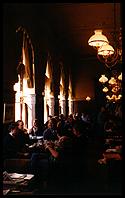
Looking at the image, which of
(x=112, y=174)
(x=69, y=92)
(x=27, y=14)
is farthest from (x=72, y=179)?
(x=69, y=92)

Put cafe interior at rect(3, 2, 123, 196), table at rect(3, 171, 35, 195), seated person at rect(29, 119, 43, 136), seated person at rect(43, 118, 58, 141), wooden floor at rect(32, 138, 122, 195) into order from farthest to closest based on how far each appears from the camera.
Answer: seated person at rect(29, 119, 43, 136)
seated person at rect(43, 118, 58, 141)
cafe interior at rect(3, 2, 123, 196)
wooden floor at rect(32, 138, 122, 195)
table at rect(3, 171, 35, 195)

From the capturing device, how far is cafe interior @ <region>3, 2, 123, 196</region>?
5463mm

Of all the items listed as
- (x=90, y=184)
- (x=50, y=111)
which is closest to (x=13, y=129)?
(x=90, y=184)

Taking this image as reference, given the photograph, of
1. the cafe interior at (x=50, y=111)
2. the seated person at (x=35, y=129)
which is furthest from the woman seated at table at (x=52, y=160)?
the seated person at (x=35, y=129)

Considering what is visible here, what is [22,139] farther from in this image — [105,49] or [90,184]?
[105,49]

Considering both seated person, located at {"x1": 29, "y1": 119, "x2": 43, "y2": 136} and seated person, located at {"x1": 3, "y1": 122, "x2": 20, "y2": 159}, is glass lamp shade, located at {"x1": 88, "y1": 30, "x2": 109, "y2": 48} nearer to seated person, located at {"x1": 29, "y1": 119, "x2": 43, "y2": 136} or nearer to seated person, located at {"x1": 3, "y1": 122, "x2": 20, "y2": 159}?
seated person, located at {"x1": 3, "y1": 122, "x2": 20, "y2": 159}

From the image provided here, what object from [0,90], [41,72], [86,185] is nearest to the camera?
[0,90]

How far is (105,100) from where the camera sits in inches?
767

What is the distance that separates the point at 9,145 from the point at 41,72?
13.2 feet

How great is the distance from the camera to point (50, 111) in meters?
12.6

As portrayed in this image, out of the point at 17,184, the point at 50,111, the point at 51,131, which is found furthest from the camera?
the point at 50,111

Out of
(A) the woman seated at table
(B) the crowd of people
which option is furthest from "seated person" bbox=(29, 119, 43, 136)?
(A) the woman seated at table

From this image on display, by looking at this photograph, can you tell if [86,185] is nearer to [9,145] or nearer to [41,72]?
[9,145]

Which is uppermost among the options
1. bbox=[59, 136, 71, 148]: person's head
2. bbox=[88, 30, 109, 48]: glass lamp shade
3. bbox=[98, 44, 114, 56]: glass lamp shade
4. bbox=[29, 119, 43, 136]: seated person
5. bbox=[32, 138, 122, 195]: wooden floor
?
bbox=[88, 30, 109, 48]: glass lamp shade
